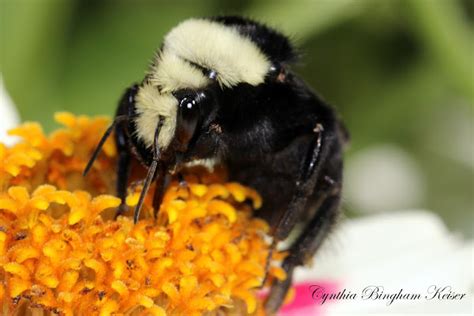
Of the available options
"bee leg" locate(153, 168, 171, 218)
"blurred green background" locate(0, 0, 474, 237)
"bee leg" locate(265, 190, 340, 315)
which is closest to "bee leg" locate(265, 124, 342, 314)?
"bee leg" locate(265, 190, 340, 315)

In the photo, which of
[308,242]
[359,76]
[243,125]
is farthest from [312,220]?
[359,76]

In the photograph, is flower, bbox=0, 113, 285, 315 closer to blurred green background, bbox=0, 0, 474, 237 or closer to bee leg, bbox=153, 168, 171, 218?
bee leg, bbox=153, 168, 171, 218

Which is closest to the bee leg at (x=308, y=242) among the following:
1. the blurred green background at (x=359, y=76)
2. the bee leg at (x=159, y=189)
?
the bee leg at (x=159, y=189)

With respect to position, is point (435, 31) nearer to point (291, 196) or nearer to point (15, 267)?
point (291, 196)

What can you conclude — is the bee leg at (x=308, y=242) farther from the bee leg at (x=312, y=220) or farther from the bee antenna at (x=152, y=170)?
the bee antenna at (x=152, y=170)

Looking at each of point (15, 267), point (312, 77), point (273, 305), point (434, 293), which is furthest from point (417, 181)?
point (15, 267)

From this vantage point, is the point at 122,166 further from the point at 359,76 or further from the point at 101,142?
the point at 359,76

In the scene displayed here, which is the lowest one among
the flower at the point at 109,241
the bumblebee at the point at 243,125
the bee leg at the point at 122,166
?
the flower at the point at 109,241
